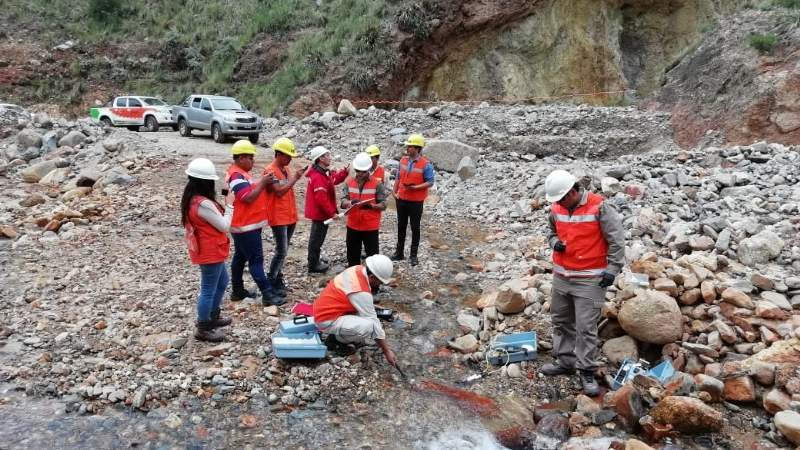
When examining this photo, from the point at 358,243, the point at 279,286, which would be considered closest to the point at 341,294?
the point at 279,286

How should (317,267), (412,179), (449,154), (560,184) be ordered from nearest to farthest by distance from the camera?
(560,184) < (317,267) < (412,179) < (449,154)

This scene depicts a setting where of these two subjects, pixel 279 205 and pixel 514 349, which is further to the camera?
pixel 279 205

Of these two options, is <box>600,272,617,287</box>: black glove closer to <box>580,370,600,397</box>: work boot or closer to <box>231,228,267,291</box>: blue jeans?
<box>580,370,600,397</box>: work boot

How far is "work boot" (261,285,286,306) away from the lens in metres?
5.43

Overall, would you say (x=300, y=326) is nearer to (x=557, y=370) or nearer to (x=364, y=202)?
(x=364, y=202)

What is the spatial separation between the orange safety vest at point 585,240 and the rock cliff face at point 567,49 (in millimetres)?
16365

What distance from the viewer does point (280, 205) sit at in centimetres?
558

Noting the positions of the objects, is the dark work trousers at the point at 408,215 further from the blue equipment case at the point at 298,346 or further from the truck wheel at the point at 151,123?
the truck wheel at the point at 151,123

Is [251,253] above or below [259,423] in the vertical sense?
above

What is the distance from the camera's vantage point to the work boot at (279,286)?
567 centimetres

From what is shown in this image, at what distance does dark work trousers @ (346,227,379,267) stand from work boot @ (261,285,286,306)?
0.96 m

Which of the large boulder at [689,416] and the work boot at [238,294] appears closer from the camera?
the large boulder at [689,416]

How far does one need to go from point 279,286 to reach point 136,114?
15.6 meters

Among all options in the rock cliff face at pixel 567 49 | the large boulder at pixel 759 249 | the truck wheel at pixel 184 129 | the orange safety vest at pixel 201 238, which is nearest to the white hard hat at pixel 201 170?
the orange safety vest at pixel 201 238
